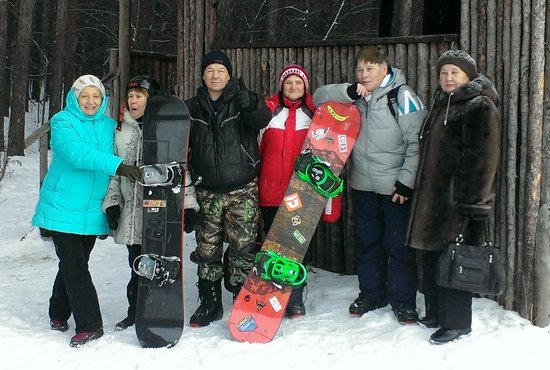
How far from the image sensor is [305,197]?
425 cm

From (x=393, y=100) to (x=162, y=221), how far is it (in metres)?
1.77

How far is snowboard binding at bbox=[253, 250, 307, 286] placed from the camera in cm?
407

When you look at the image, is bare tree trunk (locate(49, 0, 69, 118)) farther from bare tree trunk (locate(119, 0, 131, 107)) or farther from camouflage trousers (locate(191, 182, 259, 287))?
camouflage trousers (locate(191, 182, 259, 287))

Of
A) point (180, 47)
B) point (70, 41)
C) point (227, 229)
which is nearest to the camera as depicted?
point (227, 229)

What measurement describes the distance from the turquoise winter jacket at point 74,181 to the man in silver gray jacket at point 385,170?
1.70 meters

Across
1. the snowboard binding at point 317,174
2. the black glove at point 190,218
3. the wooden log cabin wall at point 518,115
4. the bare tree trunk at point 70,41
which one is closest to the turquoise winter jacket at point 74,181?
the black glove at point 190,218

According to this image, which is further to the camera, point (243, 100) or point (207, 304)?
point (207, 304)

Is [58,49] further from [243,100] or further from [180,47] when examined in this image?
[243,100]

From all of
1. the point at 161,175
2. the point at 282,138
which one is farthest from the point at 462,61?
the point at 161,175

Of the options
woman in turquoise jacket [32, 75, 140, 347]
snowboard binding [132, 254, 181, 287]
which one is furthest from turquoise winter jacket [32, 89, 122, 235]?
snowboard binding [132, 254, 181, 287]

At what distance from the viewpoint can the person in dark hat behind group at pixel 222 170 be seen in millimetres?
4078

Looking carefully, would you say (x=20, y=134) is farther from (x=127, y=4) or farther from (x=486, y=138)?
(x=486, y=138)

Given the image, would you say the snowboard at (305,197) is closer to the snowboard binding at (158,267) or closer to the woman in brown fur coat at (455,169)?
the snowboard binding at (158,267)

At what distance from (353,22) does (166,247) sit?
55.4ft
